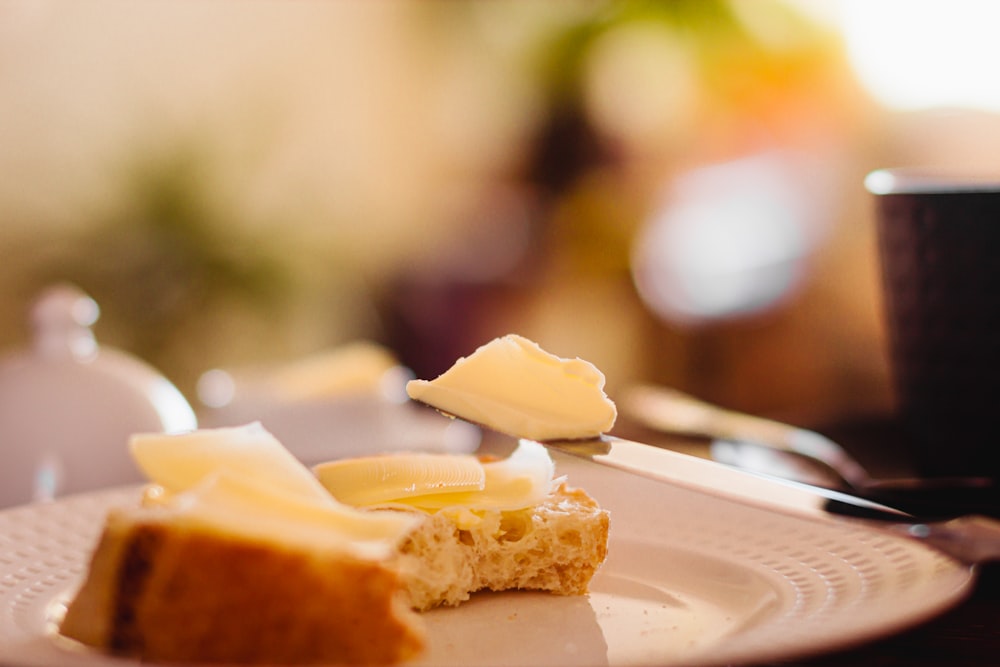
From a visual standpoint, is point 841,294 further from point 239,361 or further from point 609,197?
point 239,361

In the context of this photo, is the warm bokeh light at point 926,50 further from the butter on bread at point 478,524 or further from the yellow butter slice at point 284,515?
the yellow butter slice at point 284,515

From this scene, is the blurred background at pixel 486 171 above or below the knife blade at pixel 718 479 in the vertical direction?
above

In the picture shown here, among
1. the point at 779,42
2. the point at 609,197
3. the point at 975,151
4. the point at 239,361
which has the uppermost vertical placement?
the point at 779,42

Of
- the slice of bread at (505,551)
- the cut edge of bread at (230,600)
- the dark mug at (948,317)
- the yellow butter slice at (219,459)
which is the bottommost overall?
the cut edge of bread at (230,600)

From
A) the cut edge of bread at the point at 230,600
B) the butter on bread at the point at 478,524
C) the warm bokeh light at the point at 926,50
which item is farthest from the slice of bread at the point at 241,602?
the warm bokeh light at the point at 926,50

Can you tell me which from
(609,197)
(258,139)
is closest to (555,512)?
(609,197)
